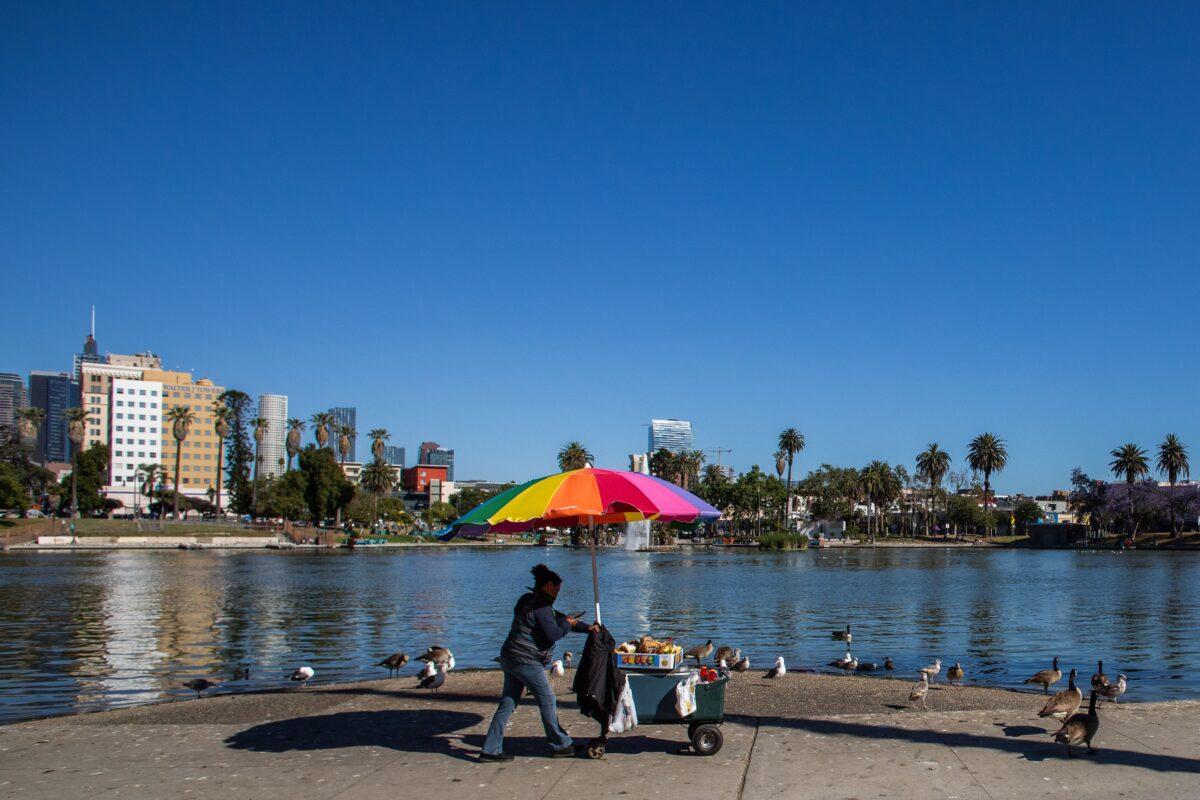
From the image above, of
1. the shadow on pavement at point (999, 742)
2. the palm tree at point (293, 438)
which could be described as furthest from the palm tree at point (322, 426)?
the shadow on pavement at point (999, 742)

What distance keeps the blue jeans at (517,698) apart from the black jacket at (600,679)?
401mm

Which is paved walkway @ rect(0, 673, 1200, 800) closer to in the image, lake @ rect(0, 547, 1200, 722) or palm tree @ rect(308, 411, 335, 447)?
lake @ rect(0, 547, 1200, 722)

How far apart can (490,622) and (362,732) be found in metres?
22.5

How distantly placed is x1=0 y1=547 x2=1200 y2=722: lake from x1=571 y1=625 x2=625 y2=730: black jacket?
1192cm

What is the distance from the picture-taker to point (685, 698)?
10445 mm

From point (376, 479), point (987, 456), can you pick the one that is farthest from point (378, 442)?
point (987, 456)

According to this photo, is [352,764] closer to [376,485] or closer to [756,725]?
[756,725]

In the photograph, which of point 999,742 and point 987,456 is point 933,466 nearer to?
point 987,456

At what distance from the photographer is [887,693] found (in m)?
15.8

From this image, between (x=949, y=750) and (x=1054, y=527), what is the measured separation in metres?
151

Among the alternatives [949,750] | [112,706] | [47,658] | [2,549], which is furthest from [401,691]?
[2,549]

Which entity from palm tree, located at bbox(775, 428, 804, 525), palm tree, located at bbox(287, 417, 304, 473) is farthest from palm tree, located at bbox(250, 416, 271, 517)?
palm tree, located at bbox(775, 428, 804, 525)

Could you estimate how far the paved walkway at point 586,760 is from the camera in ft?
31.0

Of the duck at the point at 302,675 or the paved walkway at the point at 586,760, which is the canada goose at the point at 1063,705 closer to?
the paved walkway at the point at 586,760
